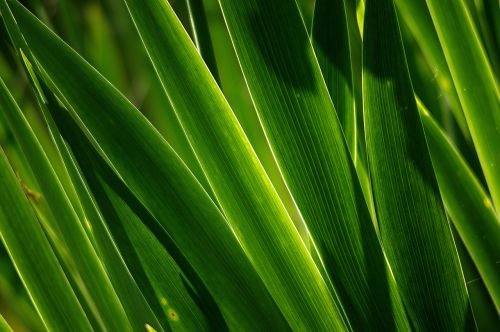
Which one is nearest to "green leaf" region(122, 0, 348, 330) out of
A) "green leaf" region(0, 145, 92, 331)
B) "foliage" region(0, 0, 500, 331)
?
"foliage" region(0, 0, 500, 331)

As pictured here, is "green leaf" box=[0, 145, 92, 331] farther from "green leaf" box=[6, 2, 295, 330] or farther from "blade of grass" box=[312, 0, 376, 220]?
"blade of grass" box=[312, 0, 376, 220]

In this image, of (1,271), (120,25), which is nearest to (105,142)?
(1,271)

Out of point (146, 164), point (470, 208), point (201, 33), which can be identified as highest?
point (201, 33)

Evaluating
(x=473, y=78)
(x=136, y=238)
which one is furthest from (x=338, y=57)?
(x=136, y=238)

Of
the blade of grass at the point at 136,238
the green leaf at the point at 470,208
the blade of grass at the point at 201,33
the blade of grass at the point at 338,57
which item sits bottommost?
the green leaf at the point at 470,208

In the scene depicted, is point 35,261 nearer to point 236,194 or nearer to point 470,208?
point 236,194

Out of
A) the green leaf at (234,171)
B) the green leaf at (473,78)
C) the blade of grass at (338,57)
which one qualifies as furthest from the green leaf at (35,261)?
the green leaf at (473,78)

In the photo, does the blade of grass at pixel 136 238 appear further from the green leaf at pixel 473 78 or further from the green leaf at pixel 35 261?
the green leaf at pixel 473 78
